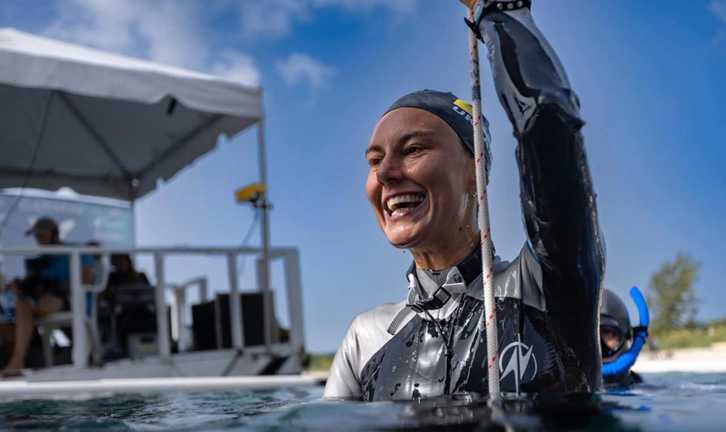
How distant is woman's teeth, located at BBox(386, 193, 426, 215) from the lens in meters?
1.87

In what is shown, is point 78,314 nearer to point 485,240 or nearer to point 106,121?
point 106,121

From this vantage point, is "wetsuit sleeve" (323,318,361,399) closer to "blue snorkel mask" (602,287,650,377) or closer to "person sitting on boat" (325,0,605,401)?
"person sitting on boat" (325,0,605,401)

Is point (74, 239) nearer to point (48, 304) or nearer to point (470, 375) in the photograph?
point (48, 304)

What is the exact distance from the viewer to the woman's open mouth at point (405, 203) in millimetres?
1863

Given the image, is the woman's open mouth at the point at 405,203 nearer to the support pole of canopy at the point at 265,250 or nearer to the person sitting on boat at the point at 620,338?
the person sitting on boat at the point at 620,338

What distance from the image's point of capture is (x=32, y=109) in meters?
8.84

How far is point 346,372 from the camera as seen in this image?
6.79ft

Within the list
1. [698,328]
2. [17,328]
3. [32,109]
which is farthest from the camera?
[698,328]

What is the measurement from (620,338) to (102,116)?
780cm

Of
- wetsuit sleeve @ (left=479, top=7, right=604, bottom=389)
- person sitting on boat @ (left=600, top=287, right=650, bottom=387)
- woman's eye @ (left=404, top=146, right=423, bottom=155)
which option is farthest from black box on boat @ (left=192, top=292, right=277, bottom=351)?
wetsuit sleeve @ (left=479, top=7, right=604, bottom=389)

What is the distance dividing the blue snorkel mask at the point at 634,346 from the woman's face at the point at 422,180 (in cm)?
179

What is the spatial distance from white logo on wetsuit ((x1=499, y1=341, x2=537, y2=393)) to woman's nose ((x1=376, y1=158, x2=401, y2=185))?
1.67 ft

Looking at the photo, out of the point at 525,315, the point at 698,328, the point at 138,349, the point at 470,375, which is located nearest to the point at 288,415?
the point at 470,375

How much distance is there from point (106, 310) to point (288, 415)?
6.97 m
